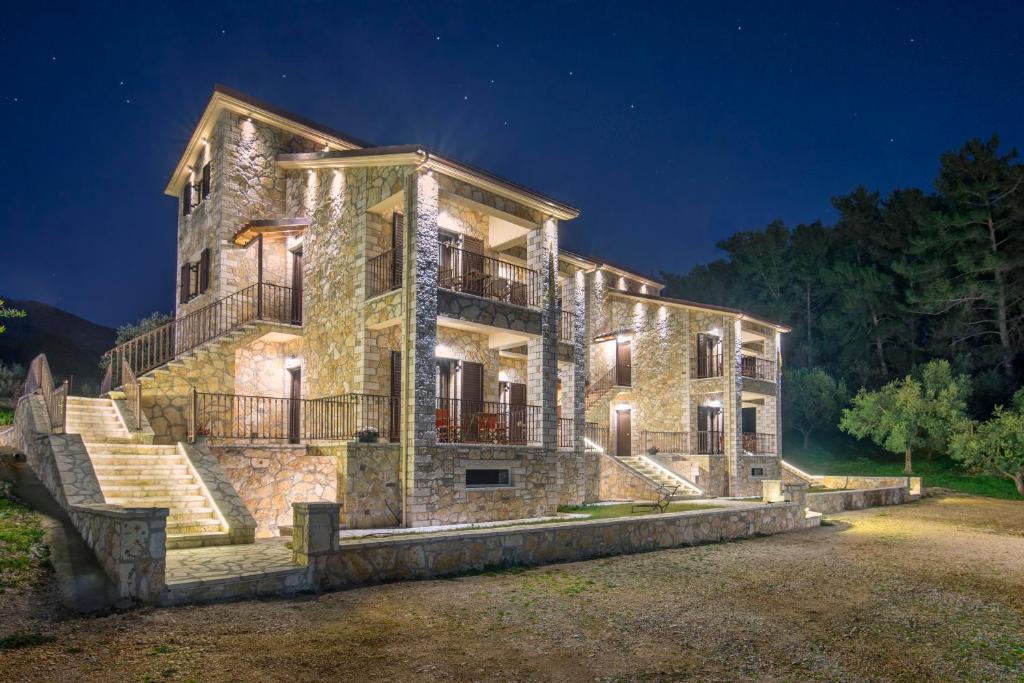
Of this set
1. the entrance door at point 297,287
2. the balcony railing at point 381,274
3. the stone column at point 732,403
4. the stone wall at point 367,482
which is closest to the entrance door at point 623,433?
the stone column at point 732,403

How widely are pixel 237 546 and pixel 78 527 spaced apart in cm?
198

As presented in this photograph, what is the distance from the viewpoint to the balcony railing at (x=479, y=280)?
1596 centimetres

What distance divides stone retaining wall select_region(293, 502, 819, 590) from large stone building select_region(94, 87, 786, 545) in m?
3.22

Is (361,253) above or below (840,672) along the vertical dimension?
above

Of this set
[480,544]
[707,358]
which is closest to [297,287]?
[480,544]

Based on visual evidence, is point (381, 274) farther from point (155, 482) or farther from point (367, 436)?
point (155, 482)

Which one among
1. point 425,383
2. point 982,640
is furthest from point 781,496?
point 982,640

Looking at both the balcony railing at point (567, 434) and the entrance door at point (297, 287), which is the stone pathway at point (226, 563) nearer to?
the entrance door at point (297, 287)

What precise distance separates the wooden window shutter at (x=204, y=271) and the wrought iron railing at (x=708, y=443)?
690 inches

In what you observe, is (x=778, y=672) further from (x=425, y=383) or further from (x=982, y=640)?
(x=425, y=383)

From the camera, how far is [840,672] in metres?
5.32

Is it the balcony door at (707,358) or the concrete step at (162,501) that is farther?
the balcony door at (707,358)

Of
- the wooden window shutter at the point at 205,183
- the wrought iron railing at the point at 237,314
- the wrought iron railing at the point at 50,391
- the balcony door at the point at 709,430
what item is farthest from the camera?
the balcony door at the point at 709,430

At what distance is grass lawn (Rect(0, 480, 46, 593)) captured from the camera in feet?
23.0
